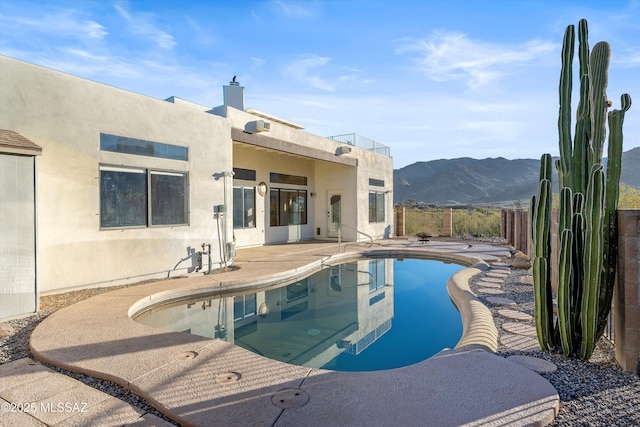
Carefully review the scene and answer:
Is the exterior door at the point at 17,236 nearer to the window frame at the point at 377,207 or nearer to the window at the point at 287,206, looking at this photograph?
the window at the point at 287,206

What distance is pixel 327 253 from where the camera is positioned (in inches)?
448

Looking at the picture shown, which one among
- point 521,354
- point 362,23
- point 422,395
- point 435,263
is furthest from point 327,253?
point 422,395

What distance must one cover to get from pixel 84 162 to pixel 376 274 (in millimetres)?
7050

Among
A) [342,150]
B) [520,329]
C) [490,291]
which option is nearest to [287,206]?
[342,150]

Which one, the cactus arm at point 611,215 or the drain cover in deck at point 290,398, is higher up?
the cactus arm at point 611,215

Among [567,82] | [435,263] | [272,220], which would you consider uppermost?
[567,82]

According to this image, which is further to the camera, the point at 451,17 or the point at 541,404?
the point at 451,17

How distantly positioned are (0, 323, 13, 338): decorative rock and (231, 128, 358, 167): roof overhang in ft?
19.9

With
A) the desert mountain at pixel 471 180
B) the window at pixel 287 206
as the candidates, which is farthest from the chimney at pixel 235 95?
the desert mountain at pixel 471 180

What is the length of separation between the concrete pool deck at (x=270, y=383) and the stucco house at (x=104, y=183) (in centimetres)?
181

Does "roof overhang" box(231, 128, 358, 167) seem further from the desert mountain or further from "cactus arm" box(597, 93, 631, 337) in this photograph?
the desert mountain

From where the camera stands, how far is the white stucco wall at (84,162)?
580 cm

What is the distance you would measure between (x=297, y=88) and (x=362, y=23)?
141 inches

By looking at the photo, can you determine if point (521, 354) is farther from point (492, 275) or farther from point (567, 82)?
point (492, 275)
